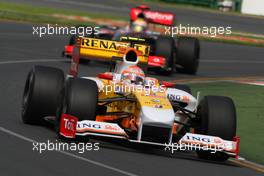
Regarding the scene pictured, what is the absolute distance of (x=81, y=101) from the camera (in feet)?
43.5

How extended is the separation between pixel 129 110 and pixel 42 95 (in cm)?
147

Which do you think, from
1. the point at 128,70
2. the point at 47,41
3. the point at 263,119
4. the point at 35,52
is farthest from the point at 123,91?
the point at 47,41

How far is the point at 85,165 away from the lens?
38.7 feet

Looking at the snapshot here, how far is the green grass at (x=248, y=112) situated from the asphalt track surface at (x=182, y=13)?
2414 centimetres

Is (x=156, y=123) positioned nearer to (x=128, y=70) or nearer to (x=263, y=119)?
(x=128, y=70)

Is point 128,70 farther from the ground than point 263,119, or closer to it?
farther from the ground

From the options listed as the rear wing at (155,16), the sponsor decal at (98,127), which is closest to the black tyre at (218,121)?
the sponsor decal at (98,127)

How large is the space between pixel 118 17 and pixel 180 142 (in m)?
34.9

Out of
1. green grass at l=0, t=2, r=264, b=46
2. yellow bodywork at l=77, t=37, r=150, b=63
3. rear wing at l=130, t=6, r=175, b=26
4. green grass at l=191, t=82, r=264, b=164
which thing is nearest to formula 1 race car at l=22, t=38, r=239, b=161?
green grass at l=191, t=82, r=264, b=164

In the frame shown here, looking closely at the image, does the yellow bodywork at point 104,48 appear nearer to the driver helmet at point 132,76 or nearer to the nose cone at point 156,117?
the driver helmet at point 132,76

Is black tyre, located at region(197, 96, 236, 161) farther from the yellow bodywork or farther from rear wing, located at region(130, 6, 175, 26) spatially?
rear wing, located at region(130, 6, 175, 26)

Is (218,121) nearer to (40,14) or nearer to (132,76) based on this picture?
(132,76)

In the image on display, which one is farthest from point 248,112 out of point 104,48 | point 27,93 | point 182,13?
point 182,13

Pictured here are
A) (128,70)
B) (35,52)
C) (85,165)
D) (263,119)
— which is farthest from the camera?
(35,52)
